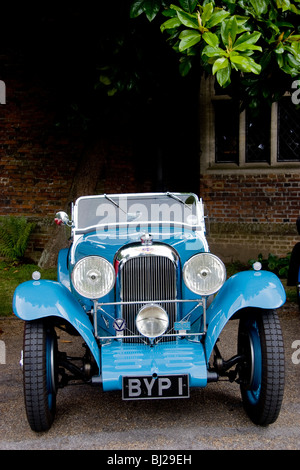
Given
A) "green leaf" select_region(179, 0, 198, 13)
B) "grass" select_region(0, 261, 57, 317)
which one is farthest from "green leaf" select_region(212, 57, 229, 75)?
"grass" select_region(0, 261, 57, 317)

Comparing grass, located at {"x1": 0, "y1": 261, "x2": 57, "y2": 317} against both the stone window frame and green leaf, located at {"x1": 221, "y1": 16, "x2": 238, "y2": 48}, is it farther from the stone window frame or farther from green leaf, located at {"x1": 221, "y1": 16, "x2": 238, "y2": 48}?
green leaf, located at {"x1": 221, "y1": 16, "x2": 238, "y2": 48}

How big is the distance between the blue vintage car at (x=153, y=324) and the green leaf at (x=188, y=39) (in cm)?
146

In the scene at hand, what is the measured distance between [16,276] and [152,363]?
18.4 ft

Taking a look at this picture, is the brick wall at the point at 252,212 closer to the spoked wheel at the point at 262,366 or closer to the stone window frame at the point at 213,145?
the stone window frame at the point at 213,145

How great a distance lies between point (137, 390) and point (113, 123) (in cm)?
688

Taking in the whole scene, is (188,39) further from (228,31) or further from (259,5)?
(259,5)

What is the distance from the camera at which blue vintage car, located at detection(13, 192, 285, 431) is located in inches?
135

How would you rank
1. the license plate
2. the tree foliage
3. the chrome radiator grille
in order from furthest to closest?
the tree foliage, the chrome radiator grille, the license plate

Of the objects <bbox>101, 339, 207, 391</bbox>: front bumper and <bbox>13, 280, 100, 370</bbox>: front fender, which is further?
<bbox>13, 280, 100, 370</bbox>: front fender

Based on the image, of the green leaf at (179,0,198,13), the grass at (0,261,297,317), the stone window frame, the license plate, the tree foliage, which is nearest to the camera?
the license plate

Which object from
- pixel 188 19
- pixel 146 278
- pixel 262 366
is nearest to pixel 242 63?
pixel 188 19

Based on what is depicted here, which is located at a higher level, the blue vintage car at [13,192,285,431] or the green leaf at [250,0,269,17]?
the green leaf at [250,0,269,17]

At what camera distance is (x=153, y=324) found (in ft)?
12.0

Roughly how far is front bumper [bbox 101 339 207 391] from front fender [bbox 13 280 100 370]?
0.51 feet
